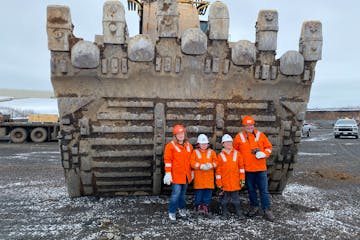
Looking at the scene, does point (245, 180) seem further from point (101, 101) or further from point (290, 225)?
point (101, 101)

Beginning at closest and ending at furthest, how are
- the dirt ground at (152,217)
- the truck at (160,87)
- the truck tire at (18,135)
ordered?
the dirt ground at (152,217), the truck at (160,87), the truck tire at (18,135)

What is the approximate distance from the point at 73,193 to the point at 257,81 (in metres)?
3.77

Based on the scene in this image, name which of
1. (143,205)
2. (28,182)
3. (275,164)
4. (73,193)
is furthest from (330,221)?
(28,182)

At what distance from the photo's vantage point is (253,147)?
532cm

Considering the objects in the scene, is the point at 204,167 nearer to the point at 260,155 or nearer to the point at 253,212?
the point at 260,155

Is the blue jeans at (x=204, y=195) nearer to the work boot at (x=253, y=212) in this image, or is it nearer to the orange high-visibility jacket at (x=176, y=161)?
the orange high-visibility jacket at (x=176, y=161)

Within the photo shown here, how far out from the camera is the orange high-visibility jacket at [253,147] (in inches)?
209

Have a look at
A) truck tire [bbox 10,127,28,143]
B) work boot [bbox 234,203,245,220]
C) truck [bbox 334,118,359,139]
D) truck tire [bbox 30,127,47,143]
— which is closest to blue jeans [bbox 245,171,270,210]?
work boot [bbox 234,203,245,220]

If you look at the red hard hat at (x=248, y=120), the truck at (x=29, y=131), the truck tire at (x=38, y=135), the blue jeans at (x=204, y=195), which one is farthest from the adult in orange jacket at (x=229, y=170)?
the truck tire at (x=38, y=135)

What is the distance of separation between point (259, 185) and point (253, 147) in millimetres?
618

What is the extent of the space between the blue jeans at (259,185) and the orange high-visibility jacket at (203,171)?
0.61 m

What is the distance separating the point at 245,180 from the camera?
5703 mm

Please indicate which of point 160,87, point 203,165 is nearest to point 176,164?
point 203,165

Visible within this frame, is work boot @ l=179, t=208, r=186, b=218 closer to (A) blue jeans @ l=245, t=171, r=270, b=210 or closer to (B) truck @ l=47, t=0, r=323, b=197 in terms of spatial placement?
(B) truck @ l=47, t=0, r=323, b=197
